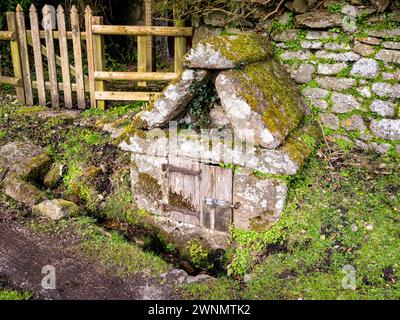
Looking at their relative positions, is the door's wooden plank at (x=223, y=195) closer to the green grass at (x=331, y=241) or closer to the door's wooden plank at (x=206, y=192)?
the door's wooden plank at (x=206, y=192)

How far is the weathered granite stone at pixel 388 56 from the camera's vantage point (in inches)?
187

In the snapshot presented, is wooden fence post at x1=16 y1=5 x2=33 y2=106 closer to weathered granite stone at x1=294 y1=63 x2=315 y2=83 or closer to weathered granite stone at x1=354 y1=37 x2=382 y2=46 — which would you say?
weathered granite stone at x1=294 y1=63 x2=315 y2=83

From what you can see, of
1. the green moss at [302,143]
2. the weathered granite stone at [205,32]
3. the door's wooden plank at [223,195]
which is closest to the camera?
the green moss at [302,143]

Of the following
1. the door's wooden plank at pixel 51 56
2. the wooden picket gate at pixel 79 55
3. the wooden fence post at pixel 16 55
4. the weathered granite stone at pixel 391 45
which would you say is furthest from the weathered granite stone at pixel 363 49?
the wooden fence post at pixel 16 55

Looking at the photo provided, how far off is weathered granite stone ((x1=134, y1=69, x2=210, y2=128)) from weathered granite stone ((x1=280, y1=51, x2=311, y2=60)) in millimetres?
1482

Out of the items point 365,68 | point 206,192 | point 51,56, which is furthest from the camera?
point 51,56

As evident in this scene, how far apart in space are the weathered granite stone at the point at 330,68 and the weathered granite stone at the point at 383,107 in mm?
580

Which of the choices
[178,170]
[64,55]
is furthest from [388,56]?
[64,55]

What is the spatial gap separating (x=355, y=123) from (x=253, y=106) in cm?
175

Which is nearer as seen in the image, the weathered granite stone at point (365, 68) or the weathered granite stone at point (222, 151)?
the weathered granite stone at point (222, 151)

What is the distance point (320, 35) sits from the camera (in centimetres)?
505

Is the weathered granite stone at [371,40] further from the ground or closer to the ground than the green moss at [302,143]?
further from the ground

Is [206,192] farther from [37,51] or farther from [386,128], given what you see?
[37,51]

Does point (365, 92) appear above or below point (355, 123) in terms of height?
above
